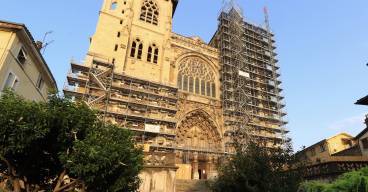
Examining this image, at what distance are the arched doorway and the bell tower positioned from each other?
5514 millimetres

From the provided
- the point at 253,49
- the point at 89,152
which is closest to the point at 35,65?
the point at 89,152

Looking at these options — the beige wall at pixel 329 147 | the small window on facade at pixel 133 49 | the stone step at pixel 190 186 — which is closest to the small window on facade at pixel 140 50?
the small window on facade at pixel 133 49

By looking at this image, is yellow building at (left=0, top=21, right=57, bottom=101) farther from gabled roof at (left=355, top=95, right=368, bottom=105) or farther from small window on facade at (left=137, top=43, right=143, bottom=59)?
gabled roof at (left=355, top=95, right=368, bottom=105)

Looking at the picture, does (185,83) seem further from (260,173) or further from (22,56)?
(260,173)

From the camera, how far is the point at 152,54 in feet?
103

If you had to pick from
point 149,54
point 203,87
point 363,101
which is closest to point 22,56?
point 149,54

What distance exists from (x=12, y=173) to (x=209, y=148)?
72.2ft

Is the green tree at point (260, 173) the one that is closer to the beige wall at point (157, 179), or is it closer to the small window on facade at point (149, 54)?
the beige wall at point (157, 179)

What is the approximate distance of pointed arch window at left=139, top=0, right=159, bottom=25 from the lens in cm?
3388

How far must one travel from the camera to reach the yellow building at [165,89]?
25.8 meters

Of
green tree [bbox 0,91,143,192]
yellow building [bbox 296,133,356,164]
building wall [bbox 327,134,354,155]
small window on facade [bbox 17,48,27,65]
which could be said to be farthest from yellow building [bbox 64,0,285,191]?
green tree [bbox 0,91,143,192]

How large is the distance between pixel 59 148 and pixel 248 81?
2879 cm

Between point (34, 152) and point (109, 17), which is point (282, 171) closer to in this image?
point (34, 152)

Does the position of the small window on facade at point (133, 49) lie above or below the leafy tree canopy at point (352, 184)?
above
